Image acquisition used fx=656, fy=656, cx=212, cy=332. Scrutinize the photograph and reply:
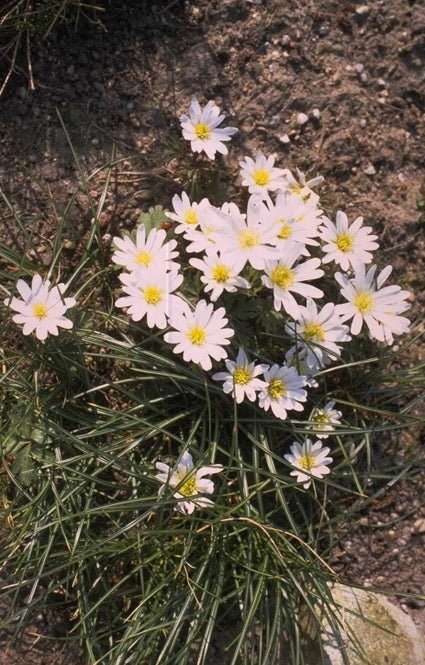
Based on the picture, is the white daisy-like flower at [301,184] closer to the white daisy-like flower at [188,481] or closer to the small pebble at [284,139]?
the small pebble at [284,139]

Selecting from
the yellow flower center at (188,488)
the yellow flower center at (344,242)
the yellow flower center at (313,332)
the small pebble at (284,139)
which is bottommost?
the yellow flower center at (188,488)

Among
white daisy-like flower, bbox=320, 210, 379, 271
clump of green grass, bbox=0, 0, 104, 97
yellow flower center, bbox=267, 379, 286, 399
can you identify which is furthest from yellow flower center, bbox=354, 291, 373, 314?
clump of green grass, bbox=0, 0, 104, 97

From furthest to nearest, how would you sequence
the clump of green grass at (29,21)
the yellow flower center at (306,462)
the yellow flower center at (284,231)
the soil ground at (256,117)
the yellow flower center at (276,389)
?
the soil ground at (256,117) → the clump of green grass at (29,21) → the yellow flower center at (306,462) → the yellow flower center at (276,389) → the yellow flower center at (284,231)

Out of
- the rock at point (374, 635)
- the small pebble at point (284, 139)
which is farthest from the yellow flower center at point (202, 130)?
the rock at point (374, 635)

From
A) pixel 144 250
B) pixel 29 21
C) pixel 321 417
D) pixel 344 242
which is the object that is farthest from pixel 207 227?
pixel 29 21

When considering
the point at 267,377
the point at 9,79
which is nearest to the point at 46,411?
the point at 267,377

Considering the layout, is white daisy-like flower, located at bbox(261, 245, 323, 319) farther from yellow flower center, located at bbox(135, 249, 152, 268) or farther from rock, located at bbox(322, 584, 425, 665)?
rock, located at bbox(322, 584, 425, 665)
